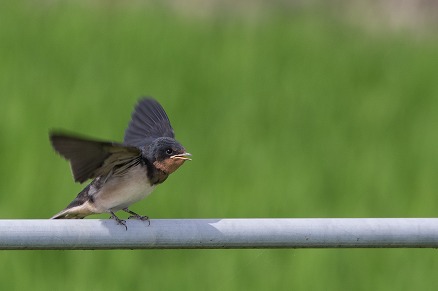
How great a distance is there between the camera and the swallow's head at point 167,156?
115 inches

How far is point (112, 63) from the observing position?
6734mm

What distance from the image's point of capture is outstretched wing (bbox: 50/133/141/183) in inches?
101

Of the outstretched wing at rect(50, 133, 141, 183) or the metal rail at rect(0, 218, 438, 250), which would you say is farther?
the outstretched wing at rect(50, 133, 141, 183)

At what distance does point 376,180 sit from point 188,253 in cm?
124

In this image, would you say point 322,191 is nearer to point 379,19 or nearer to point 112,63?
point 112,63

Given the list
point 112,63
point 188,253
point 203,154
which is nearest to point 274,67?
point 112,63

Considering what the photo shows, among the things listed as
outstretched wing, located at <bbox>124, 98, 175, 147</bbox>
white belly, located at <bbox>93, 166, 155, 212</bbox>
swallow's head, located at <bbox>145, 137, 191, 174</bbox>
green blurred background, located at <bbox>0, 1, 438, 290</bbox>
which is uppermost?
green blurred background, located at <bbox>0, 1, 438, 290</bbox>

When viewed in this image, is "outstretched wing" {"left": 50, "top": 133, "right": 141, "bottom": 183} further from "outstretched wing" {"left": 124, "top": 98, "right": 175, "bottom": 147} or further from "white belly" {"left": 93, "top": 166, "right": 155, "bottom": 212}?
"outstretched wing" {"left": 124, "top": 98, "right": 175, "bottom": 147}

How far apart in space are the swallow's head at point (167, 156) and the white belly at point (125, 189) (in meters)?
0.05

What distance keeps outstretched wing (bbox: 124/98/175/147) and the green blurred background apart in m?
1.10

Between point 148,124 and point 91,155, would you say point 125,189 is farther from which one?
point 148,124

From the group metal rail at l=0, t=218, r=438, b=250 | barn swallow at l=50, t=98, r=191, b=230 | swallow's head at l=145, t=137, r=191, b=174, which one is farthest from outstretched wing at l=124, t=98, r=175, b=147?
metal rail at l=0, t=218, r=438, b=250

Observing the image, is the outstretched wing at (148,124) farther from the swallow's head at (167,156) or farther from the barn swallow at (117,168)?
the swallow's head at (167,156)

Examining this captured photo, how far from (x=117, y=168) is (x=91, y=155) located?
0.23 m
